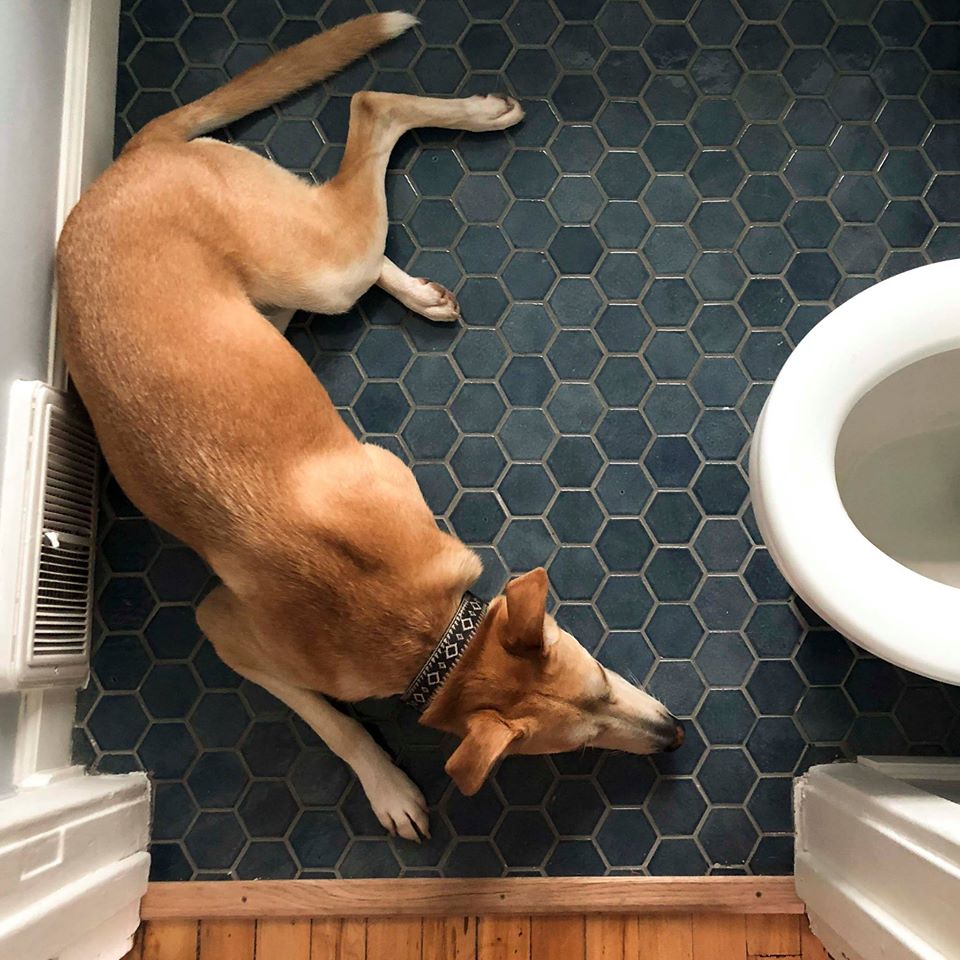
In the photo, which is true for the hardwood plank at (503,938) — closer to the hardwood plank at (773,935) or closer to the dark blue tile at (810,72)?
the hardwood plank at (773,935)

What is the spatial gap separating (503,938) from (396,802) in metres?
0.38

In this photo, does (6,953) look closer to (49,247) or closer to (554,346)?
(49,247)

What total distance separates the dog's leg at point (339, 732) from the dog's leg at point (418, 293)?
75cm

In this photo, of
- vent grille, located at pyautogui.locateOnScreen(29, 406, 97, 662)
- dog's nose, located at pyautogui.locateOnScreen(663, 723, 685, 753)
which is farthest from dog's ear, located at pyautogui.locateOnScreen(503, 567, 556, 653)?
vent grille, located at pyautogui.locateOnScreen(29, 406, 97, 662)

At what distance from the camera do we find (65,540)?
6.15ft

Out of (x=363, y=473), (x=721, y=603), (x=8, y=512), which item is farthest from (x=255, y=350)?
(x=721, y=603)

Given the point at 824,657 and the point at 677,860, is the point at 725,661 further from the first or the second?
the point at 677,860

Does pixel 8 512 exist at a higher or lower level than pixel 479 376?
lower

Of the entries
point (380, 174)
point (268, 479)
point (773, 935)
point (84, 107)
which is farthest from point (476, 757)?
point (84, 107)

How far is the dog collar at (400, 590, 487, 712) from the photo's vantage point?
4.91ft

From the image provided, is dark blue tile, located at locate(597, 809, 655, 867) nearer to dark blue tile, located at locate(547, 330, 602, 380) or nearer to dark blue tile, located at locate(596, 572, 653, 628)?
dark blue tile, located at locate(596, 572, 653, 628)

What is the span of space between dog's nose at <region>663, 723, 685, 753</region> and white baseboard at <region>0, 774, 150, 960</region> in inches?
43.9

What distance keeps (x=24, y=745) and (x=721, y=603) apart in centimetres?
148

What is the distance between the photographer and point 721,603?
2.02 metres
